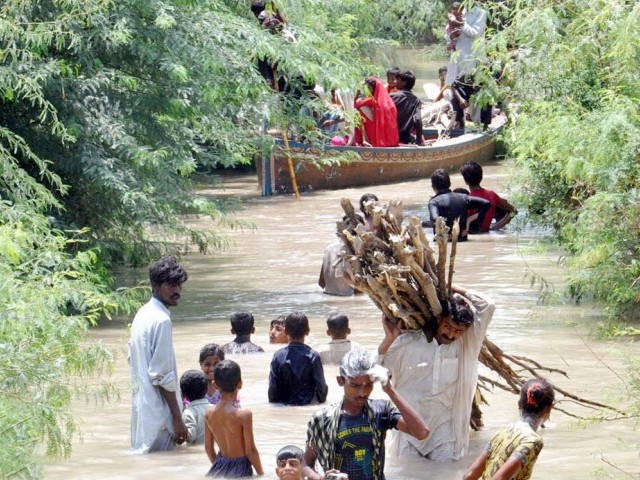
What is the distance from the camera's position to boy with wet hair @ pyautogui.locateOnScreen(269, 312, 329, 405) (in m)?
9.32

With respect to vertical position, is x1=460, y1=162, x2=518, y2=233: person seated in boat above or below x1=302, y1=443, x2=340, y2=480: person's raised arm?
above

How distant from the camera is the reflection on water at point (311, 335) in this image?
333 inches

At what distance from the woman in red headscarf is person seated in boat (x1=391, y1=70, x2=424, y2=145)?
210 mm

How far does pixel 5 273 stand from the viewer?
8.22 metres

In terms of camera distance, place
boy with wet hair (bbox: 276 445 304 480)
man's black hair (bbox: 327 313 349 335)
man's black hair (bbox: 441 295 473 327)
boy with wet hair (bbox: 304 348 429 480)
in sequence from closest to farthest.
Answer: boy with wet hair (bbox: 304 348 429 480)
boy with wet hair (bbox: 276 445 304 480)
man's black hair (bbox: 441 295 473 327)
man's black hair (bbox: 327 313 349 335)

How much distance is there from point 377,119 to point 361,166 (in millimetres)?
821

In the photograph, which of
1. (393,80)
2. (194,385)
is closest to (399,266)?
(194,385)

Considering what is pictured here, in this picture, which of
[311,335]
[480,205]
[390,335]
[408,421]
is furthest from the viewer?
[480,205]

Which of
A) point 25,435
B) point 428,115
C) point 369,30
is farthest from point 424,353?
point 369,30

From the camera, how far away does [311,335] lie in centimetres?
1238

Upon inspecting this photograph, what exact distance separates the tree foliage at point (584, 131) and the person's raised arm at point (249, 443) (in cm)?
452

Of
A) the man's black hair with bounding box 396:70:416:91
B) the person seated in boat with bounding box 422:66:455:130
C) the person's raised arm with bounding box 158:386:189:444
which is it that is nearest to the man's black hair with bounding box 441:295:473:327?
the person's raised arm with bounding box 158:386:189:444

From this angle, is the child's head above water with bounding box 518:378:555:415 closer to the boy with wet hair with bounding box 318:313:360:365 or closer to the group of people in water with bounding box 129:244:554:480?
the group of people in water with bounding box 129:244:554:480

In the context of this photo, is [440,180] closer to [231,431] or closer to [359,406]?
[231,431]
